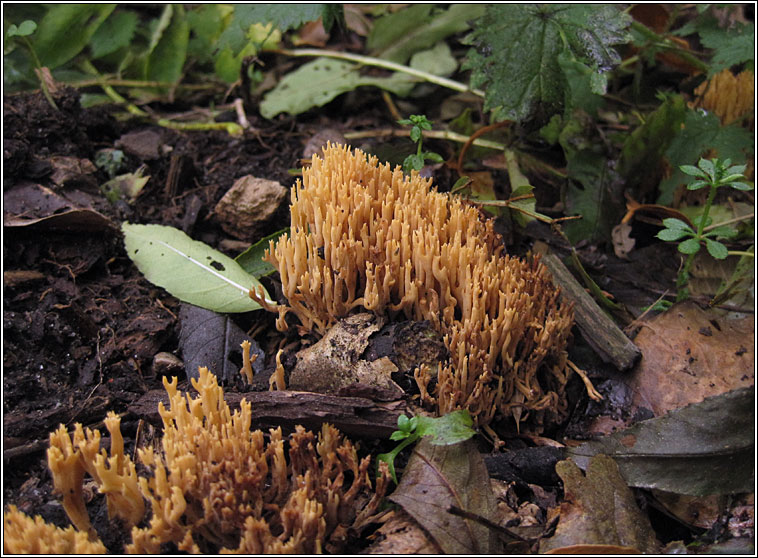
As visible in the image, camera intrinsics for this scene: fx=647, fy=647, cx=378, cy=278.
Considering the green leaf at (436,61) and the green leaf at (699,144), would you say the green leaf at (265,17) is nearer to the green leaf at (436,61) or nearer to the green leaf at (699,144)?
the green leaf at (436,61)

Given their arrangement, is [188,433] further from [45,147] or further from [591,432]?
[45,147]

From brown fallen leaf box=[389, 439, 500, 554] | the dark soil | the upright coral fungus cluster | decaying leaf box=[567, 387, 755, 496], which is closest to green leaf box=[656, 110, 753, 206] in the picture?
the dark soil

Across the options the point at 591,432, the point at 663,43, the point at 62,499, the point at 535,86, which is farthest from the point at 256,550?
the point at 663,43

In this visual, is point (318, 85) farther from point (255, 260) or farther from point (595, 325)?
point (595, 325)

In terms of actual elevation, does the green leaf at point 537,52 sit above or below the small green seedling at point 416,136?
above

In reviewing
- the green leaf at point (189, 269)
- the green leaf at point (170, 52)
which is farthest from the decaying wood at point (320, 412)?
the green leaf at point (170, 52)

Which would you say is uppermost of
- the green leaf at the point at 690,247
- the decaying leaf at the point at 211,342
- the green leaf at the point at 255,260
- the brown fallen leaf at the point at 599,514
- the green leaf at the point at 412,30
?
the green leaf at the point at 412,30

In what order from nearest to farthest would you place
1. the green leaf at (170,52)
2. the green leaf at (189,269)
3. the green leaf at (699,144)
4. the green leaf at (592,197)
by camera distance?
the green leaf at (189,269) < the green leaf at (699,144) < the green leaf at (592,197) < the green leaf at (170,52)

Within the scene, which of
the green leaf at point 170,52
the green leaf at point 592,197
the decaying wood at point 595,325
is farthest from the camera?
the green leaf at point 170,52
